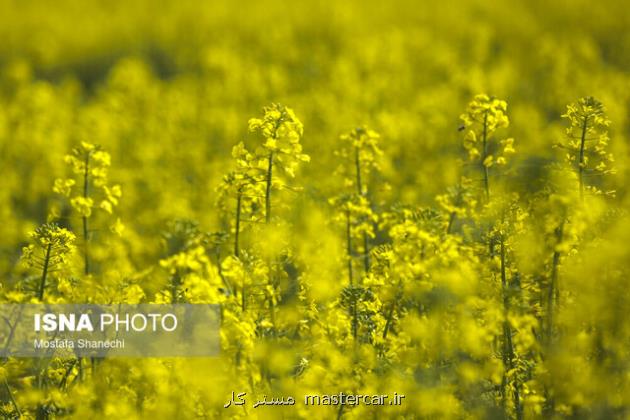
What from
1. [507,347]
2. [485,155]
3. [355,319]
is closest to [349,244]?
[485,155]

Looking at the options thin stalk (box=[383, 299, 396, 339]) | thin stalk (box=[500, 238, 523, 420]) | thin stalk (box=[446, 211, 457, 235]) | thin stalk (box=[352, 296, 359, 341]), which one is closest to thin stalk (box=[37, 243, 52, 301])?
thin stalk (box=[352, 296, 359, 341])

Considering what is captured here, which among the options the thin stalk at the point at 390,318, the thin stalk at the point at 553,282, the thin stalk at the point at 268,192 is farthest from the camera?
the thin stalk at the point at 268,192

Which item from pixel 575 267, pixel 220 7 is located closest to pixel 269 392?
pixel 575 267

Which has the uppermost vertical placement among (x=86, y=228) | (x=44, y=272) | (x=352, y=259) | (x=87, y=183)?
(x=87, y=183)

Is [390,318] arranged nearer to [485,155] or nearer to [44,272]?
[485,155]

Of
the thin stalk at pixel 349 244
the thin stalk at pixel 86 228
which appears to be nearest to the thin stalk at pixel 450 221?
the thin stalk at pixel 349 244

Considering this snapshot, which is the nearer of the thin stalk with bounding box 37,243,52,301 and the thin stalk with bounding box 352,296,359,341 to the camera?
the thin stalk with bounding box 352,296,359,341

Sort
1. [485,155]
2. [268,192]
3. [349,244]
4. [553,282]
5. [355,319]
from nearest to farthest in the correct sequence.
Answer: [355,319]
[553,282]
[268,192]
[485,155]
[349,244]

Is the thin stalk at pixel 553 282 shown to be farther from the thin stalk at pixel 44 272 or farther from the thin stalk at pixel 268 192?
the thin stalk at pixel 44 272

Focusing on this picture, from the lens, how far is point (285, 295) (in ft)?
19.5

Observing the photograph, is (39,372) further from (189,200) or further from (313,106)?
(313,106)

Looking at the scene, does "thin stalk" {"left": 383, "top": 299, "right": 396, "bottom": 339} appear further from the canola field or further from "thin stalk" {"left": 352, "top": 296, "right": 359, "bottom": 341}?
"thin stalk" {"left": 352, "top": 296, "right": 359, "bottom": 341}

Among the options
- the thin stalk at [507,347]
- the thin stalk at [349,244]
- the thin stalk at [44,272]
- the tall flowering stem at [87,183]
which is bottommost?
the thin stalk at [507,347]

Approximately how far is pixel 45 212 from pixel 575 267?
8.46 m
